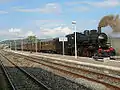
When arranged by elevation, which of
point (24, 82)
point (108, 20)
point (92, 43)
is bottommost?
point (24, 82)

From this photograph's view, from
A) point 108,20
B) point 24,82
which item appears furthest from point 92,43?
point 108,20

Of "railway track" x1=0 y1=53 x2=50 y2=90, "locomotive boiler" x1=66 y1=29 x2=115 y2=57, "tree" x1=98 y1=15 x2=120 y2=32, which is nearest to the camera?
"railway track" x1=0 y1=53 x2=50 y2=90

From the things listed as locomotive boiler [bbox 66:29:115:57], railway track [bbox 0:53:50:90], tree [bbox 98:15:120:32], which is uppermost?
tree [bbox 98:15:120:32]

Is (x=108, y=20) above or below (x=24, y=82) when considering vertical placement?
above

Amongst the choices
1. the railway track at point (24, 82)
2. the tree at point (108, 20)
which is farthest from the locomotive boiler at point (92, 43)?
the tree at point (108, 20)

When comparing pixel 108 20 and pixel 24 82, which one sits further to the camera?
A: pixel 108 20

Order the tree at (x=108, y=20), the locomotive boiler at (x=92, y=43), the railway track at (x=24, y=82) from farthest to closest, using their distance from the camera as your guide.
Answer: the tree at (x=108, y=20) < the locomotive boiler at (x=92, y=43) < the railway track at (x=24, y=82)

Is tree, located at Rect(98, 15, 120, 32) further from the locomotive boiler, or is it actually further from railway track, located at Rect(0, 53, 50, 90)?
railway track, located at Rect(0, 53, 50, 90)

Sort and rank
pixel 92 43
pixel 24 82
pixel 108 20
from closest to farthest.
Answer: pixel 24 82 < pixel 92 43 < pixel 108 20

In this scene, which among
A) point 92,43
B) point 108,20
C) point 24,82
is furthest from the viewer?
point 108,20

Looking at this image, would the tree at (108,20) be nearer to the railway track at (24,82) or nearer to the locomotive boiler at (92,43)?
the locomotive boiler at (92,43)

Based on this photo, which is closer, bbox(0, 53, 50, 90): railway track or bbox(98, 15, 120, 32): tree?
bbox(0, 53, 50, 90): railway track

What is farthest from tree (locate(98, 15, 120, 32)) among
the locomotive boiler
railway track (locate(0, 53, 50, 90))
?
railway track (locate(0, 53, 50, 90))

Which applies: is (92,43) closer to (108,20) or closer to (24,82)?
(24,82)
